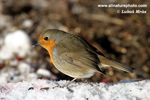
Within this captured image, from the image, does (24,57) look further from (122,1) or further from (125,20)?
(122,1)

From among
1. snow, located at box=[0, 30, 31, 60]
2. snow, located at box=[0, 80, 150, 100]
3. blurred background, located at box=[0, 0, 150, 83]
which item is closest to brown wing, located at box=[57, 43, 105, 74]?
snow, located at box=[0, 80, 150, 100]

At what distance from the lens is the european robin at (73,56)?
294 cm

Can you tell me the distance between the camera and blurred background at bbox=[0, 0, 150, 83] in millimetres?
4359

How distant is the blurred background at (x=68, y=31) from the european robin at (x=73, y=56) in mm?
1041

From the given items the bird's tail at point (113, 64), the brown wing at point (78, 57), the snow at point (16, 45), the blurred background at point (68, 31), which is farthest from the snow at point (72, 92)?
the snow at point (16, 45)

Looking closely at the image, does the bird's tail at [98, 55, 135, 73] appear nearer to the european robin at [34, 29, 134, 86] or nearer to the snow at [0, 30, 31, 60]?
the european robin at [34, 29, 134, 86]

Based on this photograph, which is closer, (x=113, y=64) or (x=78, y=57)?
(x=113, y=64)

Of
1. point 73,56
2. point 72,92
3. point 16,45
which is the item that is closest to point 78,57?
point 73,56

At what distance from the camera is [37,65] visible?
171 inches

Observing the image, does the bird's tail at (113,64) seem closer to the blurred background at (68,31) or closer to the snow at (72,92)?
the snow at (72,92)

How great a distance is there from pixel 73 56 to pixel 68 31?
8.29 feet

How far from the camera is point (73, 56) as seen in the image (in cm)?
305

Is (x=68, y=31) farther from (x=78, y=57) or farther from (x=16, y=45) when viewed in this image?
(x=78, y=57)

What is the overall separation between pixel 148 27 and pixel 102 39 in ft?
4.78
